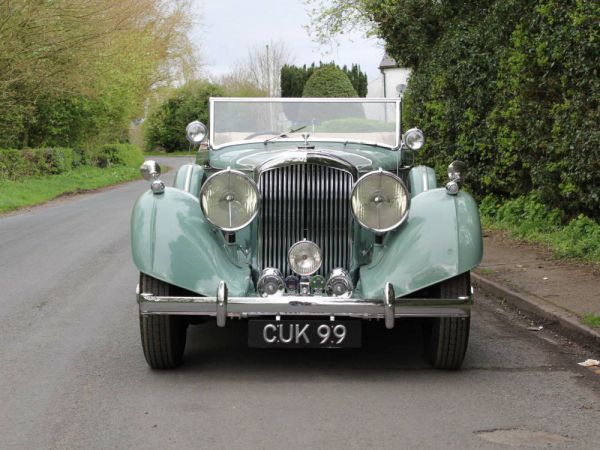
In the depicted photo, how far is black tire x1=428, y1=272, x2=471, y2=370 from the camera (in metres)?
5.81

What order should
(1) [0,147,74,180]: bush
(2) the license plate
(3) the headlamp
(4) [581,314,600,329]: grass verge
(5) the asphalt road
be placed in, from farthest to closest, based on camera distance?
(1) [0,147,74,180]: bush → (4) [581,314,600,329]: grass verge → (3) the headlamp → (2) the license plate → (5) the asphalt road

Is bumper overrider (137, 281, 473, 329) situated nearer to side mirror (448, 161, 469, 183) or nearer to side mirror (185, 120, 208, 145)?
side mirror (448, 161, 469, 183)

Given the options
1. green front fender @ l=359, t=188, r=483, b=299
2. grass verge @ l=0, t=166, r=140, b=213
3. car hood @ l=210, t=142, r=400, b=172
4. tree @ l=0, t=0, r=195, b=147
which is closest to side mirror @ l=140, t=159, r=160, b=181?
car hood @ l=210, t=142, r=400, b=172

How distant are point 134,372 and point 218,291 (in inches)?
37.5

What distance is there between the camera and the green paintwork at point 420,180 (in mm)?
7059

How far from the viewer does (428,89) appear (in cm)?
1656

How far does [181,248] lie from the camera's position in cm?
584

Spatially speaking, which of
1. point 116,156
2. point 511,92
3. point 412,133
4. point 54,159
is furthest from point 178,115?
point 412,133

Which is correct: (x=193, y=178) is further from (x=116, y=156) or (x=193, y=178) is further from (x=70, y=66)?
(x=116, y=156)

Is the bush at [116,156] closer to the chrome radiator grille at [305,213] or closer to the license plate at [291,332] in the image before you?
the chrome radiator grille at [305,213]

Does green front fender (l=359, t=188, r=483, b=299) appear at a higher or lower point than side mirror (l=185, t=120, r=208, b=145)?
lower

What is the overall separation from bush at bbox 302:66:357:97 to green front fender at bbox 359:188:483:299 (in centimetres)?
4902

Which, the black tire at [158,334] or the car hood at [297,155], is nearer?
the black tire at [158,334]

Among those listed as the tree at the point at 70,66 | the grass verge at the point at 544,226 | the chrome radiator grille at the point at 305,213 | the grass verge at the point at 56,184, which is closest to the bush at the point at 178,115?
the tree at the point at 70,66
